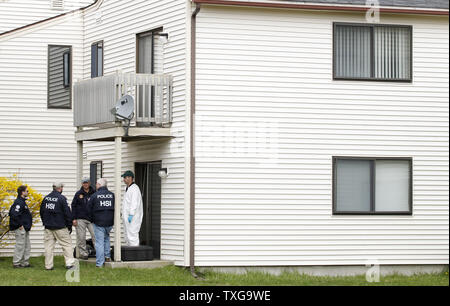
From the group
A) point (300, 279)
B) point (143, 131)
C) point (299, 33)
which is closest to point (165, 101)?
point (143, 131)

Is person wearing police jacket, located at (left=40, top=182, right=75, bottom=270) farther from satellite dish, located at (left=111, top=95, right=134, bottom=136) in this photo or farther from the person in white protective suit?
satellite dish, located at (left=111, top=95, right=134, bottom=136)

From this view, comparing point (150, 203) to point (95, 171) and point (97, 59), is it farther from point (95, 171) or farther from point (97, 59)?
point (97, 59)

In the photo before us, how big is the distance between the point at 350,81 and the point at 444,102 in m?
2.33

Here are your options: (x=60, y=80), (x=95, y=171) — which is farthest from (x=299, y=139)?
(x=60, y=80)

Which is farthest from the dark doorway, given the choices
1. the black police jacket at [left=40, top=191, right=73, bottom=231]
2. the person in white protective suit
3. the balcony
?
the black police jacket at [left=40, top=191, right=73, bottom=231]

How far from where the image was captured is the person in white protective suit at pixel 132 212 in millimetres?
23125

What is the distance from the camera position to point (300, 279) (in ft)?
71.1

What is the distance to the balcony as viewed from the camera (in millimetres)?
22750

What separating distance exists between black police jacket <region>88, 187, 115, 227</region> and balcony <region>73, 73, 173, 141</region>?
134cm

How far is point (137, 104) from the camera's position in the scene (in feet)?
74.9
